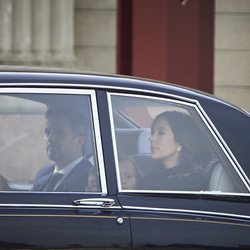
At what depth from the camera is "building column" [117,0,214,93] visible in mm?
12062

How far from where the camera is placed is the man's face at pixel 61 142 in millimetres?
4445

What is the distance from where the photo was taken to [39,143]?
14.5 ft

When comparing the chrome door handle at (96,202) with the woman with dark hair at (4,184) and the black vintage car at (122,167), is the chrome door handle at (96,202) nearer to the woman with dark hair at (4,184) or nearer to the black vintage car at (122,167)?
the black vintage car at (122,167)

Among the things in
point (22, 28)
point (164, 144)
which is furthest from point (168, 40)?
point (164, 144)

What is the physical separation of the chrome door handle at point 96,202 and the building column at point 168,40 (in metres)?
7.72

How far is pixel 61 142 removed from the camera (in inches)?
175

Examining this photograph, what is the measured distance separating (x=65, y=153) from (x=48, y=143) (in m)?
0.10

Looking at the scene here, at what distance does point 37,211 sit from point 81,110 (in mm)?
571

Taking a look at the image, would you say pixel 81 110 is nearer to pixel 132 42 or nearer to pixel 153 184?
pixel 153 184

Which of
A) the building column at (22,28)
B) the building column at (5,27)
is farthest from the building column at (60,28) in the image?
the building column at (5,27)

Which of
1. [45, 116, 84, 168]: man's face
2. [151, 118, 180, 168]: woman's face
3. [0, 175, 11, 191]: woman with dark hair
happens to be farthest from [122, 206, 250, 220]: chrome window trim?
[0, 175, 11, 191]: woman with dark hair

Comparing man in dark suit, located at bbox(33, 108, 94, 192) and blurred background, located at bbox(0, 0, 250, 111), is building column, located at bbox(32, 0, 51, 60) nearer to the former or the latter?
blurred background, located at bbox(0, 0, 250, 111)

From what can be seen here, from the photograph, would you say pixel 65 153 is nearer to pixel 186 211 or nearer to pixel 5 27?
pixel 186 211

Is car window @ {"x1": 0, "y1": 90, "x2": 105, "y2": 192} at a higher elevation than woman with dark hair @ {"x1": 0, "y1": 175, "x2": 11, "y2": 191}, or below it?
higher
